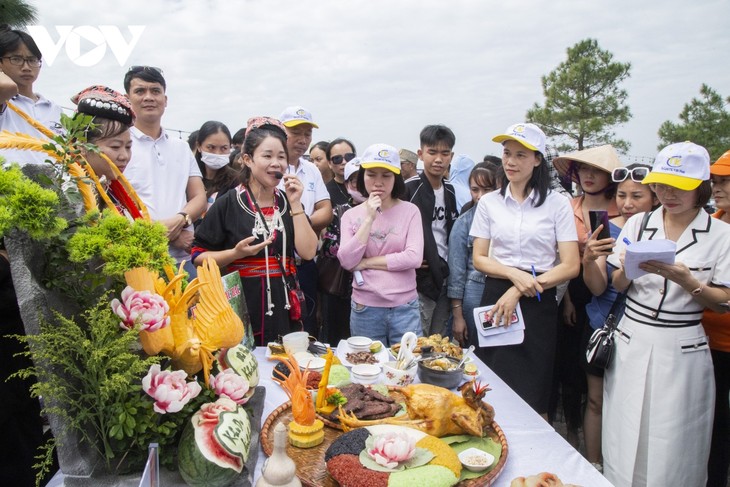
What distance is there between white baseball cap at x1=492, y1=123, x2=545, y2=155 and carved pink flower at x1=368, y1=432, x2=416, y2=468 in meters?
2.00

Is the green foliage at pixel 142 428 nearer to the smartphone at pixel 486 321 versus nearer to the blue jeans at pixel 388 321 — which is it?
the blue jeans at pixel 388 321

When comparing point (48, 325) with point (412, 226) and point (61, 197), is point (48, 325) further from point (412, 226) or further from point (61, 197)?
point (412, 226)

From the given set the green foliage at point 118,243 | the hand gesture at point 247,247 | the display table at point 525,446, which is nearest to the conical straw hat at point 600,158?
the display table at point 525,446

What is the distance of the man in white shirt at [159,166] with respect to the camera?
10.2ft

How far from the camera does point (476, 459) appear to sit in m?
1.55

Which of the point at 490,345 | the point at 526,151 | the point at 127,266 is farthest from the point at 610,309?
the point at 127,266

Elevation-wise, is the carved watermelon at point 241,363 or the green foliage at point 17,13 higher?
the green foliage at point 17,13

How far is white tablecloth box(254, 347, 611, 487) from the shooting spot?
1.57m

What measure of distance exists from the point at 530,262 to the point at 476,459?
1.59 metres

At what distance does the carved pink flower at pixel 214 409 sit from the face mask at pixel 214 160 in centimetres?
304

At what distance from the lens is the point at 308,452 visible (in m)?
1.62

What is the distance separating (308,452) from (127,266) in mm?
894

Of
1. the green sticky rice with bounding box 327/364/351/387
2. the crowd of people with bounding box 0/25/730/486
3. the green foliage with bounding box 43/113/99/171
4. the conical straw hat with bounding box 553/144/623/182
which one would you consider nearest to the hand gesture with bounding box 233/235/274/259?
the crowd of people with bounding box 0/25/730/486

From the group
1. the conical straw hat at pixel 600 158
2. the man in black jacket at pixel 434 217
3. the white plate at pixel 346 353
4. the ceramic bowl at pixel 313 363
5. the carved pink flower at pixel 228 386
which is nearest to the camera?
the carved pink flower at pixel 228 386
